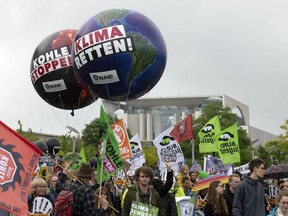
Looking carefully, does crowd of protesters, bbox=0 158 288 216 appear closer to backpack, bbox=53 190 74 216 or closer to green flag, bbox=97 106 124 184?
backpack, bbox=53 190 74 216

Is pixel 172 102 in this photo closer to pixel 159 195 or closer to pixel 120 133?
pixel 120 133

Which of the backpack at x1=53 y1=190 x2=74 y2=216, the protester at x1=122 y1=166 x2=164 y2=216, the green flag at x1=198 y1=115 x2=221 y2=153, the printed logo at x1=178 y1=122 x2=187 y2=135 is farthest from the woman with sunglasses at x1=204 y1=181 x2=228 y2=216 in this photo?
the green flag at x1=198 y1=115 x2=221 y2=153

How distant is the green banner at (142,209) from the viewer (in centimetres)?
778

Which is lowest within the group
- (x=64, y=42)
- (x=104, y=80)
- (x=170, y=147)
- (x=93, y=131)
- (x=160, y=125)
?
(x=170, y=147)

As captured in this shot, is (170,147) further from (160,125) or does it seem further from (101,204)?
(160,125)

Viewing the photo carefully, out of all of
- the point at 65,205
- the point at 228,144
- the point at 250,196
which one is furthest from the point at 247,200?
the point at 228,144

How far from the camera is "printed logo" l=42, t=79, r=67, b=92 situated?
15312mm

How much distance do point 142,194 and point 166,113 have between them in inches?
5251

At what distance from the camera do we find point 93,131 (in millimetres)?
75688

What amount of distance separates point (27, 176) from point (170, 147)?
378 inches

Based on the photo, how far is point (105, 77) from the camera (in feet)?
45.0

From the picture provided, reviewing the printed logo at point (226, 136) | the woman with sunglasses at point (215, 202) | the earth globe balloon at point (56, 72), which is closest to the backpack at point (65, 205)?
the woman with sunglasses at point (215, 202)

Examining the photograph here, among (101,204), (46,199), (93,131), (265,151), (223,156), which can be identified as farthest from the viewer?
(93,131)

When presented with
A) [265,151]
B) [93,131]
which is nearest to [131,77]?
[265,151]
